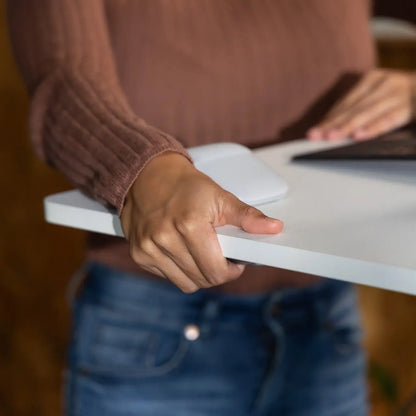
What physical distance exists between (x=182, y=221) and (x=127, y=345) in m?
0.34

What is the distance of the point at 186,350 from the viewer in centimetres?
79

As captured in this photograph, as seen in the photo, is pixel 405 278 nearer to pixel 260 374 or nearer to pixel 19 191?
pixel 260 374

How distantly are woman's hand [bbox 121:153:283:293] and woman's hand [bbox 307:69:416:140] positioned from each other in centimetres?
27

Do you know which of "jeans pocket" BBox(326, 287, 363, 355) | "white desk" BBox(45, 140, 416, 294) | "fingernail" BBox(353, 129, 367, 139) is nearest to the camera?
"white desk" BBox(45, 140, 416, 294)

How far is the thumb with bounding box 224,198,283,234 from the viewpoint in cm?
45

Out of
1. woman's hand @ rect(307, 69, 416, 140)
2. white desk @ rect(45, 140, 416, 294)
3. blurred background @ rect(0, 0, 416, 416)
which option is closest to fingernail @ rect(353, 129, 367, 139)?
woman's hand @ rect(307, 69, 416, 140)

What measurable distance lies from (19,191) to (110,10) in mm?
1058

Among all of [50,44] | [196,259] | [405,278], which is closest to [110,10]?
[50,44]

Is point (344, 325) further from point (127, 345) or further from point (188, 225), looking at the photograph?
point (188, 225)

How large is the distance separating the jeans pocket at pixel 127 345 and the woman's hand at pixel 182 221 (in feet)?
0.91

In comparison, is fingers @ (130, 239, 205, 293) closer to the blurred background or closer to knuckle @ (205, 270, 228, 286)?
knuckle @ (205, 270, 228, 286)

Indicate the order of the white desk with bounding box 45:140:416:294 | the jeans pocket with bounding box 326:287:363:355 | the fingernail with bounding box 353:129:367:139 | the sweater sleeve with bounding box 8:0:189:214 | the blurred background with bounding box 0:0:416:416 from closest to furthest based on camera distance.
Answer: the white desk with bounding box 45:140:416:294, the sweater sleeve with bounding box 8:0:189:214, the fingernail with bounding box 353:129:367:139, the jeans pocket with bounding box 326:287:363:355, the blurred background with bounding box 0:0:416:416

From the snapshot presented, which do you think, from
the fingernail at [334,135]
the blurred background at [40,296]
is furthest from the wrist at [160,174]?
the blurred background at [40,296]

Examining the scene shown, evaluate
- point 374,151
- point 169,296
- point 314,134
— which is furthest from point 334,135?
point 169,296
